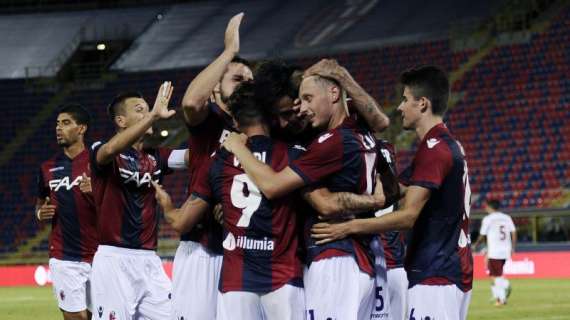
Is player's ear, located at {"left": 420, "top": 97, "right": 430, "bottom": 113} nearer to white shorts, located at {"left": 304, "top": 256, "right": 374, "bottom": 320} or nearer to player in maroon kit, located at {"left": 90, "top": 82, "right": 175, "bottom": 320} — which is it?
white shorts, located at {"left": 304, "top": 256, "right": 374, "bottom": 320}

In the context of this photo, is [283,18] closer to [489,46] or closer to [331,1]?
[331,1]

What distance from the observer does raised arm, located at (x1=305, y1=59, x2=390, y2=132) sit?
6.29m

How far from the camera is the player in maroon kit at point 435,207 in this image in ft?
21.7

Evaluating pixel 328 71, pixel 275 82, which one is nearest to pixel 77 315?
pixel 275 82

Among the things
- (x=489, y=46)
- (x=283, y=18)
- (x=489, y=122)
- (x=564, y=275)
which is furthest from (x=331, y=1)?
(x=564, y=275)

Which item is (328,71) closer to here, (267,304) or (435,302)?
(267,304)

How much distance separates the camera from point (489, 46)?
37.8 meters

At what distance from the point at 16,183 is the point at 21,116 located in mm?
4256

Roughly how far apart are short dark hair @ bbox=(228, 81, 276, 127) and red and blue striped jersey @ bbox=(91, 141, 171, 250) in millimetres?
2234

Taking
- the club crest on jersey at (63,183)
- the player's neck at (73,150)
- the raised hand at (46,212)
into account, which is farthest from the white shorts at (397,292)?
the player's neck at (73,150)

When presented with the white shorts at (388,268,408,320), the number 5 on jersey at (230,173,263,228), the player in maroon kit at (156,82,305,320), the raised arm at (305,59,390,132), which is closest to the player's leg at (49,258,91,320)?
the white shorts at (388,268,408,320)

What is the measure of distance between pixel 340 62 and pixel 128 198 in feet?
106

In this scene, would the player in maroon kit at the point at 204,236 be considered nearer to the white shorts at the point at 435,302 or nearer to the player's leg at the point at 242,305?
the player's leg at the point at 242,305

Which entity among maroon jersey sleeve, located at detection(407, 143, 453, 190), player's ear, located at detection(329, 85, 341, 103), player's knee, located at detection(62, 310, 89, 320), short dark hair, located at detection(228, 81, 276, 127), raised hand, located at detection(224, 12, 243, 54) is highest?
raised hand, located at detection(224, 12, 243, 54)
